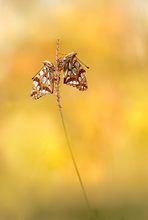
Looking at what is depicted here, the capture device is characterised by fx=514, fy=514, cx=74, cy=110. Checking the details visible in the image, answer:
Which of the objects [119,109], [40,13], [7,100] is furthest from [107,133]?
[40,13]

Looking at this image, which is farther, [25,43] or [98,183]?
[25,43]

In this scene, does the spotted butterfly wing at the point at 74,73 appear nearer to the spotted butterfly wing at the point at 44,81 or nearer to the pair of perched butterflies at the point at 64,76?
the pair of perched butterflies at the point at 64,76

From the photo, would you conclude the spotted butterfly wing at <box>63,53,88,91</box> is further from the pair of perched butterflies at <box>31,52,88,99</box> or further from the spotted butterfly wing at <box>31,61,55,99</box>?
the spotted butterfly wing at <box>31,61,55,99</box>

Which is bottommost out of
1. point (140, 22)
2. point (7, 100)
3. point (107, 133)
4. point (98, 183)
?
point (98, 183)

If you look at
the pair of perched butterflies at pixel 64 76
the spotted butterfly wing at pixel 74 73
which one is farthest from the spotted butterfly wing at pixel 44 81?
the spotted butterfly wing at pixel 74 73

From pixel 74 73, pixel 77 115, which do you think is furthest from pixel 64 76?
pixel 77 115

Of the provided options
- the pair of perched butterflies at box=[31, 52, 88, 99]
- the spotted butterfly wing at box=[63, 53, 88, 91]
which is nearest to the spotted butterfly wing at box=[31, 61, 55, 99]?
the pair of perched butterflies at box=[31, 52, 88, 99]

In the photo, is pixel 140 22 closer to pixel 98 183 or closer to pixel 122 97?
pixel 122 97
